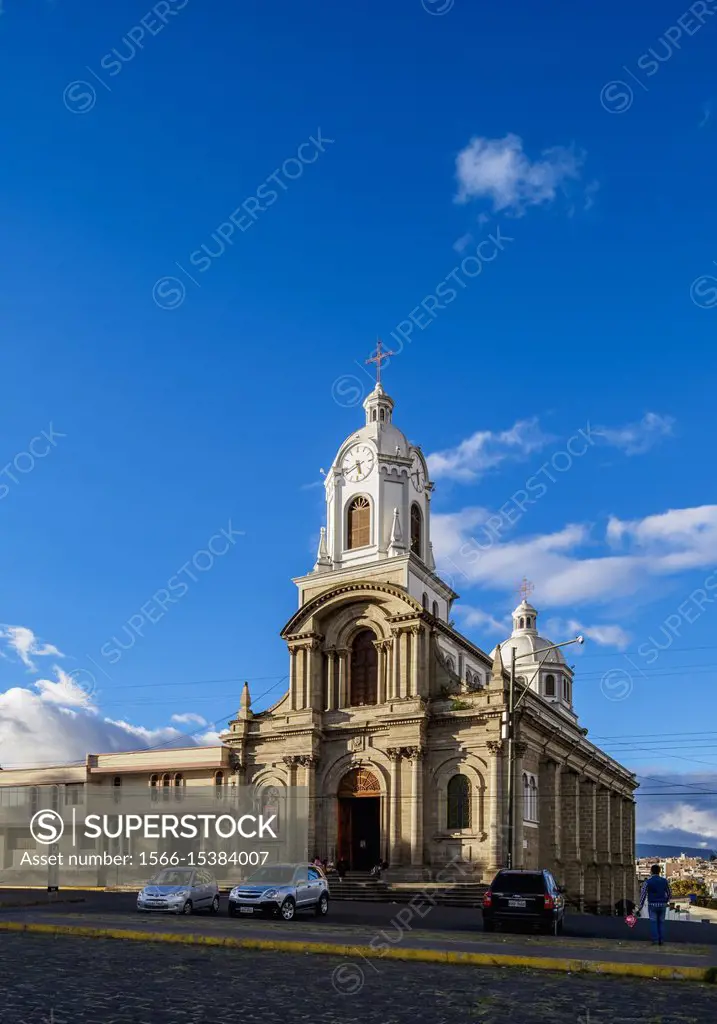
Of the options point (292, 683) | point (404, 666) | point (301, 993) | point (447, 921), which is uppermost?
point (404, 666)

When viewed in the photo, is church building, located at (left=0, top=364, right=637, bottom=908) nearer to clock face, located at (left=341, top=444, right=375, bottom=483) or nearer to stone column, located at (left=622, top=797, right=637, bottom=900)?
clock face, located at (left=341, top=444, right=375, bottom=483)

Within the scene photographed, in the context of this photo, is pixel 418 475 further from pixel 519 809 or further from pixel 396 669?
pixel 519 809

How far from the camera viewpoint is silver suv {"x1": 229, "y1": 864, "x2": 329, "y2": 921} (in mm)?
26516

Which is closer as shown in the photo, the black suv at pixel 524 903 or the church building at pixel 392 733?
the black suv at pixel 524 903

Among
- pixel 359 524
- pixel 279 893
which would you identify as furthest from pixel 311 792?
pixel 279 893

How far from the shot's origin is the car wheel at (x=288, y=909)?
26.6 meters

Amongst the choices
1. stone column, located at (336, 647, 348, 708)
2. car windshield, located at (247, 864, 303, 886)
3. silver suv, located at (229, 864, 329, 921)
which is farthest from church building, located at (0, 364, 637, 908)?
car windshield, located at (247, 864, 303, 886)

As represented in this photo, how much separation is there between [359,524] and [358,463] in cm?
340

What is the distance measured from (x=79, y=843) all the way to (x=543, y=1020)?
158 feet

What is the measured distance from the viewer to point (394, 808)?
4662 centimetres

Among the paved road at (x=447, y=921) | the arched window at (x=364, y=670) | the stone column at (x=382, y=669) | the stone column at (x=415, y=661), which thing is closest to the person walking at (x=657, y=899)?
the paved road at (x=447, y=921)

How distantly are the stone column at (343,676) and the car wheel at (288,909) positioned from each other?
23.3 meters

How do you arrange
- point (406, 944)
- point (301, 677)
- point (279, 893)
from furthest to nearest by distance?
point (301, 677)
point (279, 893)
point (406, 944)

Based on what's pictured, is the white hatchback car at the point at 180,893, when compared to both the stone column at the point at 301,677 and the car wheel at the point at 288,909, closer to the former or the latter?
the car wheel at the point at 288,909
